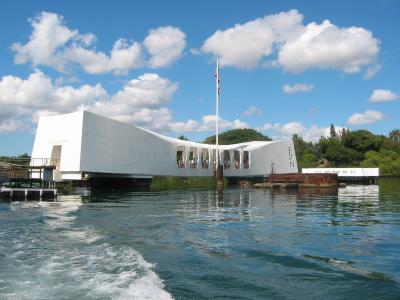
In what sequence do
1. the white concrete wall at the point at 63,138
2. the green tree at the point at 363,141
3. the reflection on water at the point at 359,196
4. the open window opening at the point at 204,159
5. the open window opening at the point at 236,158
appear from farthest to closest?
the green tree at the point at 363,141, the open window opening at the point at 236,158, the open window opening at the point at 204,159, the white concrete wall at the point at 63,138, the reflection on water at the point at 359,196

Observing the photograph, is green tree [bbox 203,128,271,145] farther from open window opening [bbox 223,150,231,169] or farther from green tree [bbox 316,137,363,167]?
open window opening [bbox 223,150,231,169]

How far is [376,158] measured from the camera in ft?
263

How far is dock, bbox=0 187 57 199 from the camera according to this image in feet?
76.4

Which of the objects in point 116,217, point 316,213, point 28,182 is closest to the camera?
point 116,217

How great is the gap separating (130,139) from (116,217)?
22.4 meters

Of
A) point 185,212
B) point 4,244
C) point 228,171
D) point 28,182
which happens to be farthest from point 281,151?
point 4,244

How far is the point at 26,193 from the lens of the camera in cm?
2381

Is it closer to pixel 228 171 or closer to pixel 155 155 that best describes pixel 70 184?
pixel 155 155

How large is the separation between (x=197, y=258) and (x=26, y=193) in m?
18.0

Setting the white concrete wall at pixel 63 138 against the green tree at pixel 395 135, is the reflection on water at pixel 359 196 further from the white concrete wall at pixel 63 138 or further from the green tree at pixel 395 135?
the green tree at pixel 395 135

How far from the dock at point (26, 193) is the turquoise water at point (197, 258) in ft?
32.0

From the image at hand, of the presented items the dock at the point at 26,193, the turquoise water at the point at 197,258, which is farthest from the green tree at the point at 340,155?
the turquoise water at the point at 197,258

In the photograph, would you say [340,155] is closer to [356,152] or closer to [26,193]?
[356,152]

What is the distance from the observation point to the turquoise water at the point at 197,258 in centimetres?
643
